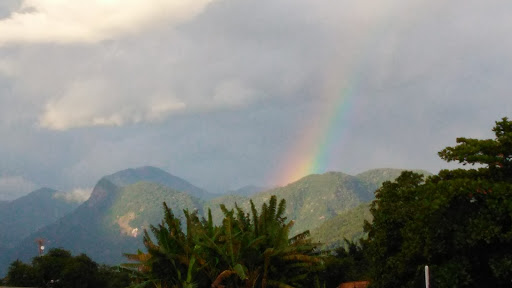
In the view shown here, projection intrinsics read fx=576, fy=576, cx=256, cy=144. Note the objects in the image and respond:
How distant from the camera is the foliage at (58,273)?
223ft

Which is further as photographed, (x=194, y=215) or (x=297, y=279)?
(x=194, y=215)

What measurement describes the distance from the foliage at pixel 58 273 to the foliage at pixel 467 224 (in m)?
52.6

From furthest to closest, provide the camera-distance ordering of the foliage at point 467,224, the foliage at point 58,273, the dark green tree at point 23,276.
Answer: the foliage at point 58,273, the dark green tree at point 23,276, the foliage at point 467,224

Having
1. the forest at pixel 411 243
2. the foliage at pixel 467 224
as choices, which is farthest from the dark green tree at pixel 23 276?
the foliage at pixel 467 224

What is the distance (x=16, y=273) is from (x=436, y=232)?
58.6m

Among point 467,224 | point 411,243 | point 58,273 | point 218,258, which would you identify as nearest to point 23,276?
point 58,273

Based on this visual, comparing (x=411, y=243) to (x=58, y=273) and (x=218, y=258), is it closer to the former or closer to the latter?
(x=218, y=258)

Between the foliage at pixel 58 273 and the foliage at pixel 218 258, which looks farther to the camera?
the foliage at pixel 58 273

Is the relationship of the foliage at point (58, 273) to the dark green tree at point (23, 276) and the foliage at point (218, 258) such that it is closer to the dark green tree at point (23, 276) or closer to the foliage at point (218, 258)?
the dark green tree at point (23, 276)

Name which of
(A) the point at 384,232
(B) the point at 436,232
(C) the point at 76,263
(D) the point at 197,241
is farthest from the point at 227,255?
(C) the point at 76,263

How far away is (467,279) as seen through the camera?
845 inches

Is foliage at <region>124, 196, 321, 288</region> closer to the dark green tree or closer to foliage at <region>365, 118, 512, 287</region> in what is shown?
foliage at <region>365, 118, 512, 287</region>

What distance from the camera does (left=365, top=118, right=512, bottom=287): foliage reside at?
809 inches

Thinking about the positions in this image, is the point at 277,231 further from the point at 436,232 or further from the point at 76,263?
the point at 76,263
